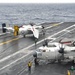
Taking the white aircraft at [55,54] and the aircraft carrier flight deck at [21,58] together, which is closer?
the aircraft carrier flight deck at [21,58]

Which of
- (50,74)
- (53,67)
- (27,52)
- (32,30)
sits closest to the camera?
(50,74)

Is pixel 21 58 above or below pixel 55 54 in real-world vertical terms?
below

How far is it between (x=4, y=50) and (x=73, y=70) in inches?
645

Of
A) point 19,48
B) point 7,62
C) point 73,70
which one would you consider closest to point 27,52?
point 19,48

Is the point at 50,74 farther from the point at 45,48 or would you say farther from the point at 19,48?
the point at 19,48

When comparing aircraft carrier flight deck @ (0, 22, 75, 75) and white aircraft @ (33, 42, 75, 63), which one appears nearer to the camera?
aircraft carrier flight deck @ (0, 22, 75, 75)

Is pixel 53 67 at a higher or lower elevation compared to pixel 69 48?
lower

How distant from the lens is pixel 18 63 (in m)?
37.9

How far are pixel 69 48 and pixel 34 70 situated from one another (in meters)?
6.04

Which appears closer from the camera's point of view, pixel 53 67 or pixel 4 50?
pixel 53 67

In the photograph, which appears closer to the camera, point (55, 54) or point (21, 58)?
point (55, 54)

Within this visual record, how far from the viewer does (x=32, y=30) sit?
5828cm

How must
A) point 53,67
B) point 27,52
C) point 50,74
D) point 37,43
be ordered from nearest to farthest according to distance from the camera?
point 50,74 → point 53,67 → point 27,52 → point 37,43

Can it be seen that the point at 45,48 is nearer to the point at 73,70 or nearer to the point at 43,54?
the point at 43,54
